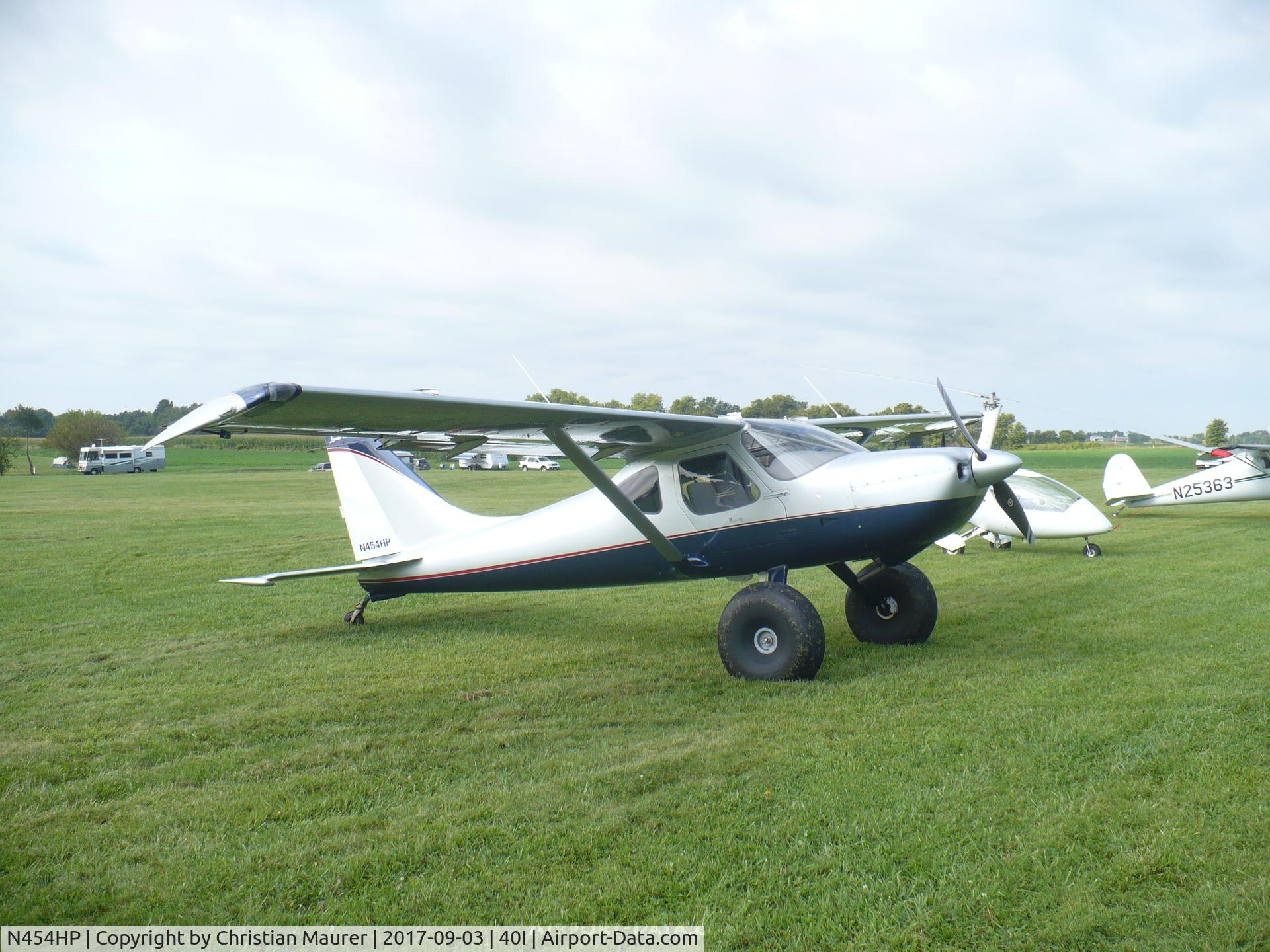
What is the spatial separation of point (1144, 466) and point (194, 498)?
5795 cm

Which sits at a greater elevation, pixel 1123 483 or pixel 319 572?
pixel 1123 483

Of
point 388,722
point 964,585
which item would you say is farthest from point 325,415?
point 964,585

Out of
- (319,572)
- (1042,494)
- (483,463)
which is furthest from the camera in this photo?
(483,463)

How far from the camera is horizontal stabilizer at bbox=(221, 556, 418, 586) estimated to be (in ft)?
25.4

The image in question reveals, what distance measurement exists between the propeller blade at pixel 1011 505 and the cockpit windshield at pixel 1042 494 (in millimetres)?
6905

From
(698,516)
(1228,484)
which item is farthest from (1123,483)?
(698,516)

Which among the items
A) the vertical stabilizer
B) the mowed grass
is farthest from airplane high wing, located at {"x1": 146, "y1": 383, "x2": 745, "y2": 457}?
the mowed grass

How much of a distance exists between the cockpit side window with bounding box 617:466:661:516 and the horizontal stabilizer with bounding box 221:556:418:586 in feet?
8.26

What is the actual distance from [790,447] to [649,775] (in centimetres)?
354

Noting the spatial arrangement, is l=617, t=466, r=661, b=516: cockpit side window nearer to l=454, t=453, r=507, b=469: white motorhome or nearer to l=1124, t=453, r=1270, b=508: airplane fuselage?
l=1124, t=453, r=1270, b=508: airplane fuselage

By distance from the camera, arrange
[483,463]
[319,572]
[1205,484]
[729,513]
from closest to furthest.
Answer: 1. [729,513]
2. [319,572]
3. [1205,484]
4. [483,463]

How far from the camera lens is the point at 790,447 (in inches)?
279

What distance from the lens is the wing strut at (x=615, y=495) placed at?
619 cm

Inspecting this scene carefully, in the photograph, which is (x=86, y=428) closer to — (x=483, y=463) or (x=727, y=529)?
(x=483, y=463)
